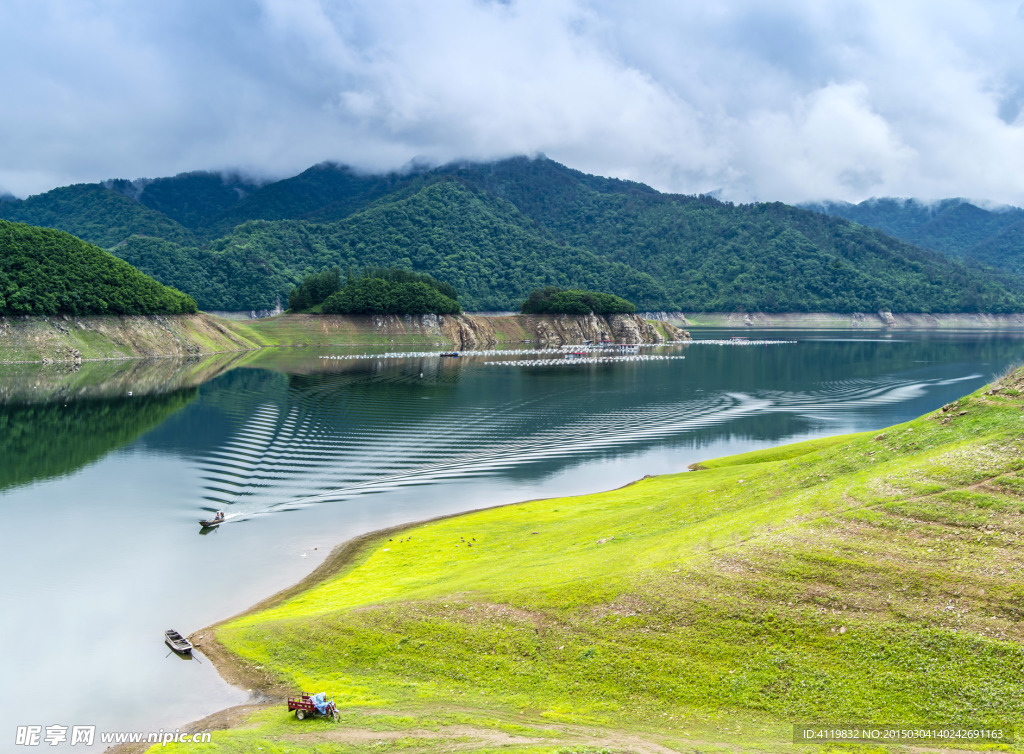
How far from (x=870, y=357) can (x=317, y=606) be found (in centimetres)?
17980

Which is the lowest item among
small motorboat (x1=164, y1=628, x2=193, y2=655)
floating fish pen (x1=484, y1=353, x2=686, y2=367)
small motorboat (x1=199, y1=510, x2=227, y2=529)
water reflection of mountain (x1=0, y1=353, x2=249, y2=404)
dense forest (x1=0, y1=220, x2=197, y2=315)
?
small motorboat (x1=164, y1=628, x2=193, y2=655)

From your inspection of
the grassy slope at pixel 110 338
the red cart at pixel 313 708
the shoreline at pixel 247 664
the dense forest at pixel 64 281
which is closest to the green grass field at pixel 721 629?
the red cart at pixel 313 708

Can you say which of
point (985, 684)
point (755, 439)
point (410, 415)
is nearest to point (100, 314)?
point (410, 415)

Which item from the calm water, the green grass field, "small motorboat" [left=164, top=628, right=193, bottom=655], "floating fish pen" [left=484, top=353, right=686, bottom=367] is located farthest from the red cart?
"floating fish pen" [left=484, top=353, right=686, bottom=367]

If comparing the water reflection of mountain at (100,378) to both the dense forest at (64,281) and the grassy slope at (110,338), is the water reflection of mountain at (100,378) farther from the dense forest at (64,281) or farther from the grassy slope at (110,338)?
the dense forest at (64,281)

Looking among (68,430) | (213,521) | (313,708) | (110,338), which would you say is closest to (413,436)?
(213,521)

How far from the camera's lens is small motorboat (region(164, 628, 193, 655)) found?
2855cm

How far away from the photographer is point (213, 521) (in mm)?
45781

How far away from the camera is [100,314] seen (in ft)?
522

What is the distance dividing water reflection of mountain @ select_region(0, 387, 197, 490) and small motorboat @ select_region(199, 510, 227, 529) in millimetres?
20496

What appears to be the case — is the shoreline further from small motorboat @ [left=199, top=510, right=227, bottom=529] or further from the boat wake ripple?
the boat wake ripple

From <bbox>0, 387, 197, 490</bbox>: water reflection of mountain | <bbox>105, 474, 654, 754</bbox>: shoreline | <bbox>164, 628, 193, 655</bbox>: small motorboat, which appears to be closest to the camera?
<bbox>105, 474, 654, 754</bbox>: shoreline

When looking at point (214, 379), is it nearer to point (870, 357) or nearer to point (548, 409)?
point (548, 409)

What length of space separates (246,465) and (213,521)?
16506mm
